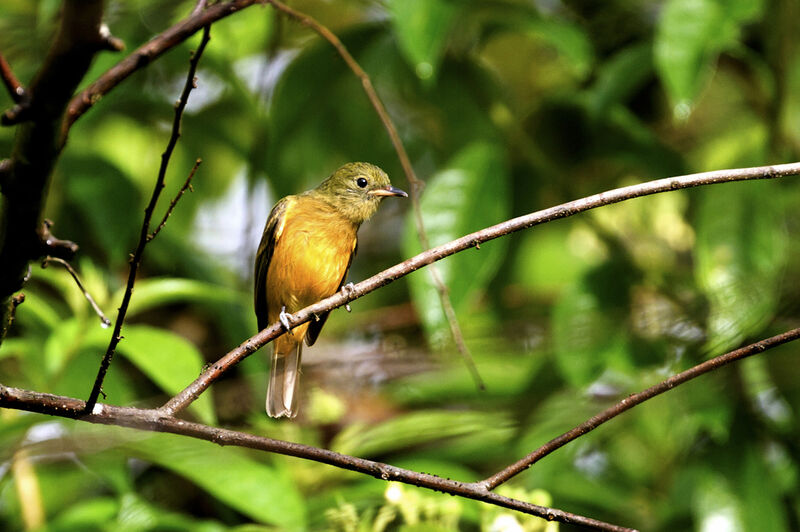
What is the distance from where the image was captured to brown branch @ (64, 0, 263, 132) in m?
1.36

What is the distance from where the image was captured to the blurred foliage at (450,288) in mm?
3273

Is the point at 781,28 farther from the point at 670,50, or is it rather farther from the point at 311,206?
the point at 311,206

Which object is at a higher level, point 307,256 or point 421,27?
point 421,27

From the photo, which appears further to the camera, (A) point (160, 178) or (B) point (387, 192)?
(B) point (387, 192)

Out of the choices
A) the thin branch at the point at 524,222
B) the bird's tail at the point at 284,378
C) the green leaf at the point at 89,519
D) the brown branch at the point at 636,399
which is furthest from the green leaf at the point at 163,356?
the brown branch at the point at 636,399

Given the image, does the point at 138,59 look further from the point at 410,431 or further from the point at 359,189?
the point at 359,189

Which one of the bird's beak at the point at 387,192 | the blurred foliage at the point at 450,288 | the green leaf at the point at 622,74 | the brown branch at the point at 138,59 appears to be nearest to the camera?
the brown branch at the point at 138,59

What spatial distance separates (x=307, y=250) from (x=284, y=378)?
0.53 meters

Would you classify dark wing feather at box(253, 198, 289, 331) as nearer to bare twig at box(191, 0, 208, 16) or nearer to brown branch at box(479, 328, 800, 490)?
bare twig at box(191, 0, 208, 16)

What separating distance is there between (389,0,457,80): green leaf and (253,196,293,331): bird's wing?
0.91 metres

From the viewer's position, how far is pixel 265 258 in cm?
384

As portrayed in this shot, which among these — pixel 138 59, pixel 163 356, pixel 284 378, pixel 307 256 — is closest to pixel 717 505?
pixel 284 378

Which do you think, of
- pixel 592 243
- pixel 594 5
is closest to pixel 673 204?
pixel 592 243

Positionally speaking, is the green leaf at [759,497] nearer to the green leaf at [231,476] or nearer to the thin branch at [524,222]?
the green leaf at [231,476]
